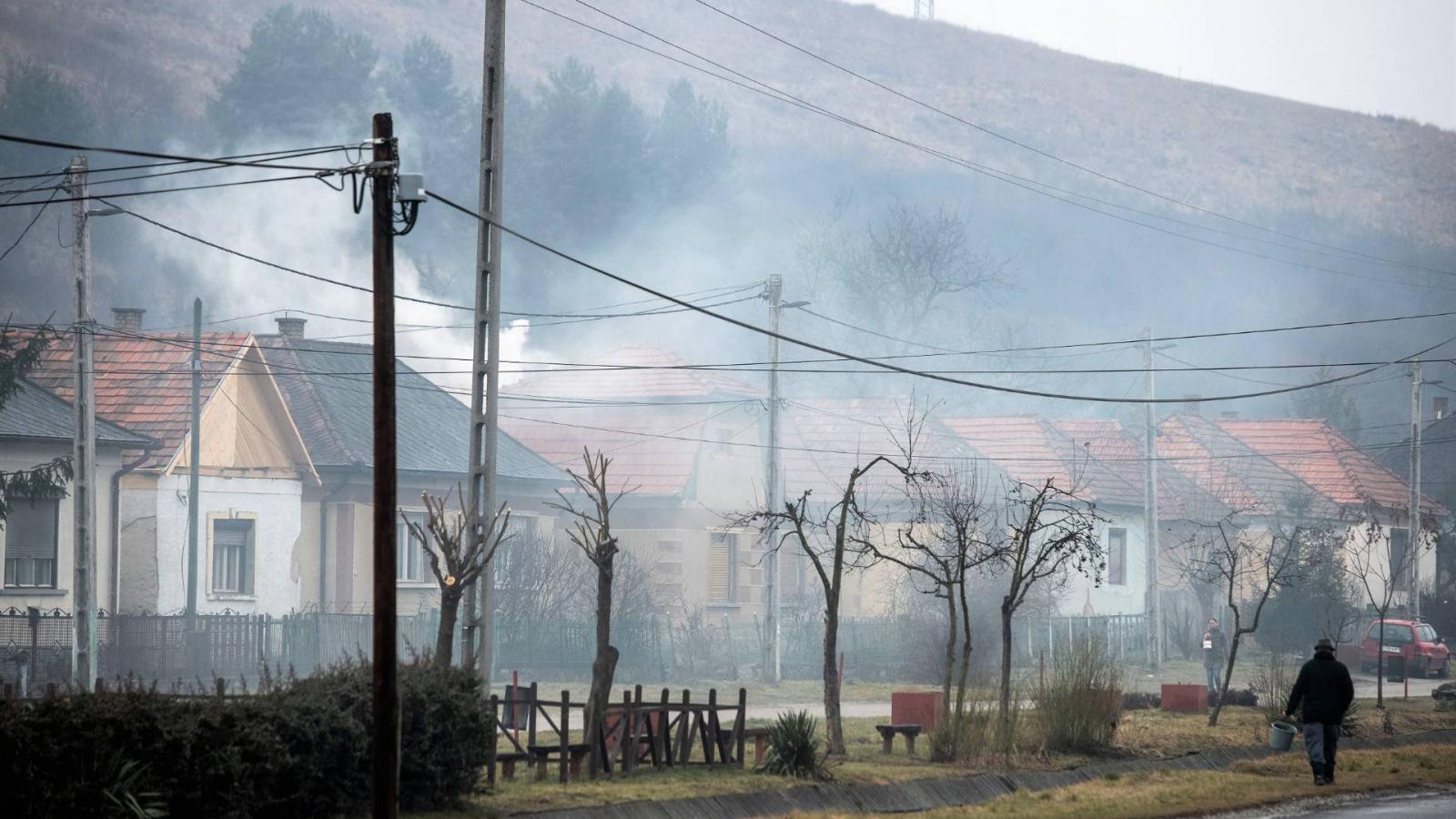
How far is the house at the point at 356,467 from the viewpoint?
137ft

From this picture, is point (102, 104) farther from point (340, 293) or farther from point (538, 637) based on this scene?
point (538, 637)

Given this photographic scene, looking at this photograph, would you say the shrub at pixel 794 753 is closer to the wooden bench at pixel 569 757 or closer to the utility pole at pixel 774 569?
the wooden bench at pixel 569 757

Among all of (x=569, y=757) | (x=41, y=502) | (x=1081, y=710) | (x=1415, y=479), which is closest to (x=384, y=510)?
(x=569, y=757)

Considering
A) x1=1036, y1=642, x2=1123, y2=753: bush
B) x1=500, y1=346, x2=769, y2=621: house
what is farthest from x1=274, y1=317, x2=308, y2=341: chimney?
x1=1036, y1=642, x2=1123, y2=753: bush

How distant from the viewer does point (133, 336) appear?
4059cm

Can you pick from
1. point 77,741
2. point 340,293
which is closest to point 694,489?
point 340,293

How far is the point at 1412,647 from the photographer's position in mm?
42344

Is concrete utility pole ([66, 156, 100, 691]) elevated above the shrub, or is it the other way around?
concrete utility pole ([66, 156, 100, 691])

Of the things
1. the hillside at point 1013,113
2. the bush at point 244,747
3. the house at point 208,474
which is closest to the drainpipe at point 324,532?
the house at point 208,474

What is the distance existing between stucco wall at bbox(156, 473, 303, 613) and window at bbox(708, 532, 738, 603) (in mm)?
14496

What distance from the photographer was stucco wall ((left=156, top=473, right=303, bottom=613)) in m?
38.0

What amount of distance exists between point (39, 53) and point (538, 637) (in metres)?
78.1

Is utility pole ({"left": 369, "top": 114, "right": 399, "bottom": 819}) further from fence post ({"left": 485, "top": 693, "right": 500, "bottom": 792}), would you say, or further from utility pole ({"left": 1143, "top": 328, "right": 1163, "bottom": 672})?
utility pole ({"left": 1143, "top": 328, "right": 1163, "bottom": 672})

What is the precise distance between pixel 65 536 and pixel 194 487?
127 inches
